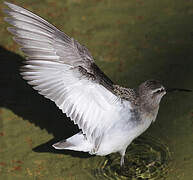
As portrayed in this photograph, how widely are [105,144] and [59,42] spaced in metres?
1.13

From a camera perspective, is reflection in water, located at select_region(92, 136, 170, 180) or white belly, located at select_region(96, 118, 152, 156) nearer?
white belly, located at select_region(96, 118, 152, 156)

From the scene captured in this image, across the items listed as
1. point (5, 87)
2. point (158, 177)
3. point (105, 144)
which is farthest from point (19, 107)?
point (158, 177)

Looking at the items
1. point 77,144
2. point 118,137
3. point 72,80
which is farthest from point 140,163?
point 72,80

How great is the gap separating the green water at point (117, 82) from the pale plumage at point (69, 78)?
0.68 metres

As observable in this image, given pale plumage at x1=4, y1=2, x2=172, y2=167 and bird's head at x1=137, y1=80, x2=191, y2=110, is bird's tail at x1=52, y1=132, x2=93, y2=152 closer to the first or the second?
pale plumage at x1=4, y1=2, x2=172, y2=167

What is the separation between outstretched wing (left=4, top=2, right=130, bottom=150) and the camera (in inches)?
170

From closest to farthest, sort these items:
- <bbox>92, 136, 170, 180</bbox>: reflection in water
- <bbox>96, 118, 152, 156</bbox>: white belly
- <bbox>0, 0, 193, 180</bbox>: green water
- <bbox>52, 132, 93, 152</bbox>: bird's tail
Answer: <bbox>96, 118, 152, 156</bbox>: white belly, <bbox>52, 132, 93, 152</bbox>: bird's tail, <bbox>92, 136, 170, 180</bbox>: reflection in water, <bbox>0, 0, 193, 180</bbox>: green water

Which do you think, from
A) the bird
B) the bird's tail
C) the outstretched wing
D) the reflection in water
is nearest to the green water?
the reflection in water

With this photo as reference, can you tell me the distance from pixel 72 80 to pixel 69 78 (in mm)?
→ 34

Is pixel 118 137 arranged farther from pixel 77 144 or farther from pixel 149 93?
pixel 149 93

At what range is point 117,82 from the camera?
6352 millimetres

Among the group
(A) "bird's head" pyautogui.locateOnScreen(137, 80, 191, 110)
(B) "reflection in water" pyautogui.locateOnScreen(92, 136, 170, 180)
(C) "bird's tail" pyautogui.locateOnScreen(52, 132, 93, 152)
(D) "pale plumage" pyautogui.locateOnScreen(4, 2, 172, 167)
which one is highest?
(D) "pale plumage" pyautogui.locateOnScreen(4, 2, 172, 167)

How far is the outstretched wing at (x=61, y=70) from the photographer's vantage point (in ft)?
14.2

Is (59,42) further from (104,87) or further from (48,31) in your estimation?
(104,87)
